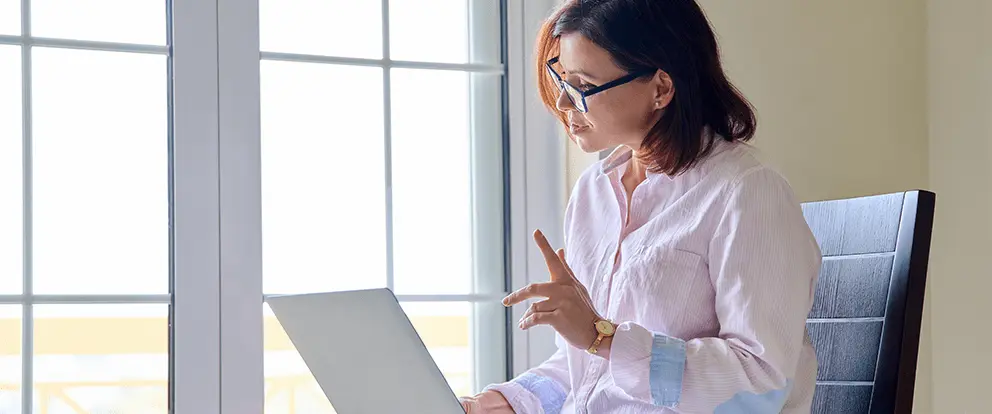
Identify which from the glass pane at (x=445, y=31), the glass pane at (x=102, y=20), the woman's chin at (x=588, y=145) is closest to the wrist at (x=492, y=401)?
the woman's chin at (x=588, y=145)

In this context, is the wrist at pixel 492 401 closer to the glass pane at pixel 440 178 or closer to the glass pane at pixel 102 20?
the glass pane at pixel 440 178

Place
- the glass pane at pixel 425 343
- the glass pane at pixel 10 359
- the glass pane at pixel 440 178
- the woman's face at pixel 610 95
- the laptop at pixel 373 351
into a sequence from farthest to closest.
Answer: the glass pane at pixel 440 178
the glass pane at pixel 425 343
the glass pane at pixel 10 359
the woman's face at pixel 610 95
the laptop at pixel 373 351

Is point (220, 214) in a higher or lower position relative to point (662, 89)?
lower

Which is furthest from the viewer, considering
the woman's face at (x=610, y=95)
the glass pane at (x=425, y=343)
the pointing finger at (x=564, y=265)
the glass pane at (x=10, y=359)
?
the glass pane at (x=425, y=343)

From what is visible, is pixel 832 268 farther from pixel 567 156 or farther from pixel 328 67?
pixel 328 67

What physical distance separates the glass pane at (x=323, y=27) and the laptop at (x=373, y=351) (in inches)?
31.3

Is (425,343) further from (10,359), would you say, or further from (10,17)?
(10,17)

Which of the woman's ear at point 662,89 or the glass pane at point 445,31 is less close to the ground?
the glass pane at point 445,31

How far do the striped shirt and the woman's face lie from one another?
9 cm

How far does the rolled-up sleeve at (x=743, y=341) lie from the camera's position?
123cm

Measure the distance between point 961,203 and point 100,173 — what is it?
1.71m

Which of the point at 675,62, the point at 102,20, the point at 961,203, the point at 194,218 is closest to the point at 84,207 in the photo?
the point at 194,218

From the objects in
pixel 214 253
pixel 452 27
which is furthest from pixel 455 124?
pixel 214 253

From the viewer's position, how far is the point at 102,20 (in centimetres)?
180
